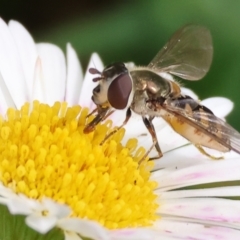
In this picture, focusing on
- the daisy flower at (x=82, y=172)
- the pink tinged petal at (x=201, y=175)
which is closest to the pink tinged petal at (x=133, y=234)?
the daisy flower at (x=82, y=172)

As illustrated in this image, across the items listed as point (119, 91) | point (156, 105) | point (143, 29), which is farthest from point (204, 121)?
point (143, 29)

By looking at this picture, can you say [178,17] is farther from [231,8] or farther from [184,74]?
[184,74]

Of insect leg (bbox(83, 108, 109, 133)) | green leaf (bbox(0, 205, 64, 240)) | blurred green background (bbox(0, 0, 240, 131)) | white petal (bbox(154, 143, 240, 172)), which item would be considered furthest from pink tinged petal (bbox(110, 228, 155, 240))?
blurred green background (bbox(0, 0, 240, 131))


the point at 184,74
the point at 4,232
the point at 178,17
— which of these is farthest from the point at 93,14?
the point at 4,232

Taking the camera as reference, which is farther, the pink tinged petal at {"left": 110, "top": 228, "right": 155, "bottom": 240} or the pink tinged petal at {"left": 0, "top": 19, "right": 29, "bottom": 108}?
the pink tinged petal at {"left": 0, "top": 19, "right": 29, "bottom": 108}

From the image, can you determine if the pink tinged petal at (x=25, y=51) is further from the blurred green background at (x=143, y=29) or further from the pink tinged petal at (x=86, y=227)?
the pink tinged petal at (x=86, y=227)

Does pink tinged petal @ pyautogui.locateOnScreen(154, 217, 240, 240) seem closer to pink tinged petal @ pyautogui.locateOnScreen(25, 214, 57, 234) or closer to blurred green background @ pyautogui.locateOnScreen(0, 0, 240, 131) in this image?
pink tinged petal @ pyautogui.locateOnScreen(25, 214, 57, 234)
